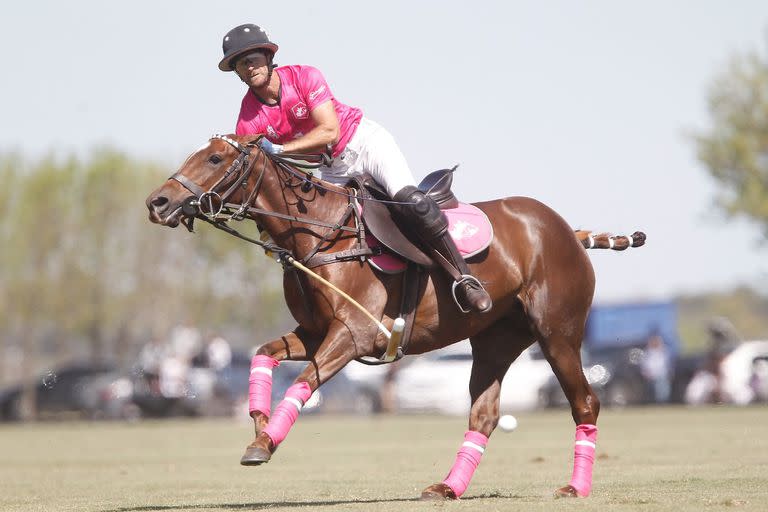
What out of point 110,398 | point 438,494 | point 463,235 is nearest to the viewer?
point 438,494

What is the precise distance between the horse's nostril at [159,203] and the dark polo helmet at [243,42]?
1144mm

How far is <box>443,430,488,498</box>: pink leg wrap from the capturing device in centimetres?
1027

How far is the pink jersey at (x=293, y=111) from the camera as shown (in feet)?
32.1

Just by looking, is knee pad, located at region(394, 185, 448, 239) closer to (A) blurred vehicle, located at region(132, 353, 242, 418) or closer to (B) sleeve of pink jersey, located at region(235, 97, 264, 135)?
(B) sleeve of pink jersey, located at region(235, 97, 264, 135)

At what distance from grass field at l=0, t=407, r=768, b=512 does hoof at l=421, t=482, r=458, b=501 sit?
207mm

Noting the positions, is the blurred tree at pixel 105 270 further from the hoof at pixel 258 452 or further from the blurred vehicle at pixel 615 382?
the hoof at pixel 258 452

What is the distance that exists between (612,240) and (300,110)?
3259 mm

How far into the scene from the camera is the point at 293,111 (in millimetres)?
9852

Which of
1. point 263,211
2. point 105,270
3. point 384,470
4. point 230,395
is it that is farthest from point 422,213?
point 105,270

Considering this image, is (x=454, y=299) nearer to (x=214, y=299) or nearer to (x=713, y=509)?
(x=713, y=509)

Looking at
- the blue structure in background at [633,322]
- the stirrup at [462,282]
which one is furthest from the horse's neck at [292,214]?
the blue structure in background at [633,322]

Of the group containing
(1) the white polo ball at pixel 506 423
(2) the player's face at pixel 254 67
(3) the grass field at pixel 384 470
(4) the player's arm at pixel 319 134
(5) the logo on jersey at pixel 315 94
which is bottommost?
(3) the grass field at pixel 384 470

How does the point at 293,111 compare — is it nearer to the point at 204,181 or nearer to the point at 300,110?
the point at 300,110

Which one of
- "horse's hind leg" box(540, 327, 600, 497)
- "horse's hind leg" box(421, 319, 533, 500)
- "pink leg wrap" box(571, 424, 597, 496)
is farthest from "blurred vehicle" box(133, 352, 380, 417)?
"pink leg wrap" box(571, 424, 597, 496)
